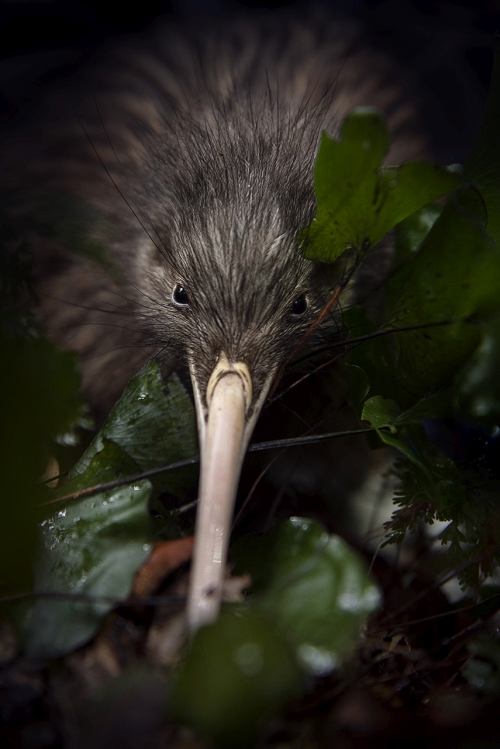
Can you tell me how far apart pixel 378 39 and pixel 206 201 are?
59.5 inches

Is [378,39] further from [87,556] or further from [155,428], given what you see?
[87,556]

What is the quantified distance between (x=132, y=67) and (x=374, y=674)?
2.30 m

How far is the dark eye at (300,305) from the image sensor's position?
155 centimetres

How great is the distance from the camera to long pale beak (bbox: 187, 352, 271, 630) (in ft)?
2.99

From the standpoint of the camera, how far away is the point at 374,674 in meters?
1.05

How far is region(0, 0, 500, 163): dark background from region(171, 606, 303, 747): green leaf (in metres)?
2.18

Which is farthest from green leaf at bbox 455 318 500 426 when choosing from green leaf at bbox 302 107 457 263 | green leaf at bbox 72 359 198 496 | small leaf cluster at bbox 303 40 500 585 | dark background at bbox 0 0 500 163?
dark background at bbox 0 0 500 163

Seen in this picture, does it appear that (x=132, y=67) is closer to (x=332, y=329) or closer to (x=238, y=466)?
(x=332, y=329)

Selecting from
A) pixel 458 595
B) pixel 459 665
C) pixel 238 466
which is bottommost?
pixel 458 595

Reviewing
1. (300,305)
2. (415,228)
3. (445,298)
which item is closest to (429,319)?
(445,298)

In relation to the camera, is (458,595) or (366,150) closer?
(366,150)

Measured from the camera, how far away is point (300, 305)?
1563 mm

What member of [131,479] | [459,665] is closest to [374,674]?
[459,665]

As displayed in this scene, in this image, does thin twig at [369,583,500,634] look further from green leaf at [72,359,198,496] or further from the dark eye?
the dark eye
